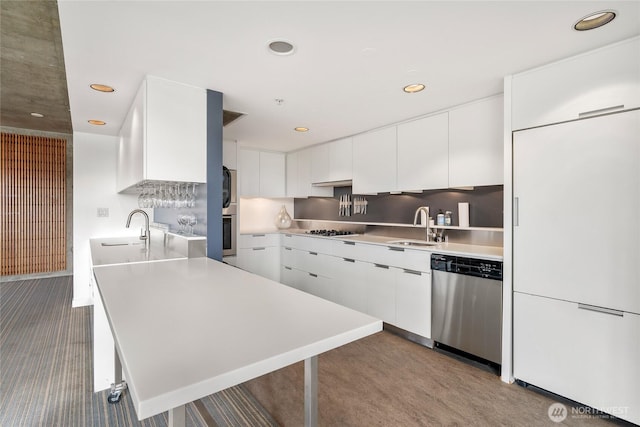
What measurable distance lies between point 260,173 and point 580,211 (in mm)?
4002

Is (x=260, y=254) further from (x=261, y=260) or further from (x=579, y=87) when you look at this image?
(x=579, y=87)

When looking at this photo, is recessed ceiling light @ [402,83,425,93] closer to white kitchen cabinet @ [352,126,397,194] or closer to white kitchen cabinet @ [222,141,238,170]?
white kitchen cabinet @ [352,126,397,194]

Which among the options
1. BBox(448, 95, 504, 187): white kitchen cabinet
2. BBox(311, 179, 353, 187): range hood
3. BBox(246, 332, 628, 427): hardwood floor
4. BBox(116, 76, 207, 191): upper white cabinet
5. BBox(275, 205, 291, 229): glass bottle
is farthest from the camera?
BBox(275, 205, 291, 229): glass bottle

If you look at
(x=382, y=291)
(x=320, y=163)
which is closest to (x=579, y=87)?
(x=382, y=291)

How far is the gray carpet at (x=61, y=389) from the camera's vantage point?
6.14ft

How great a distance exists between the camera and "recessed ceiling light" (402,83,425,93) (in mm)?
2432

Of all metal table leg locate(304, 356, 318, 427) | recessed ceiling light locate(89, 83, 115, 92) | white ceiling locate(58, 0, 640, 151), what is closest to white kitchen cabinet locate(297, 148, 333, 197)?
white ceiling locate(58, 0, 640, 151)

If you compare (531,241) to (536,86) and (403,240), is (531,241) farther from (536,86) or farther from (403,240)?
(403,240)

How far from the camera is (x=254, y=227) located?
5.25 m

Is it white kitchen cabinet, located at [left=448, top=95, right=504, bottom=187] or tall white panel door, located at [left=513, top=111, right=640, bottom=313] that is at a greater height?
white kitchen cabinet, located at [left=448, top=95, right=504, bottom=187]

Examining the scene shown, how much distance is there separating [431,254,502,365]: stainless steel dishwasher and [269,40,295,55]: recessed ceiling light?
2.01 meters

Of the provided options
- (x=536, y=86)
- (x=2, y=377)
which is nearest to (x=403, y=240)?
(x=536, y=86)

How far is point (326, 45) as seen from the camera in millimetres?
1815

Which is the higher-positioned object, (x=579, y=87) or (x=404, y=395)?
(x=579, y=87)
